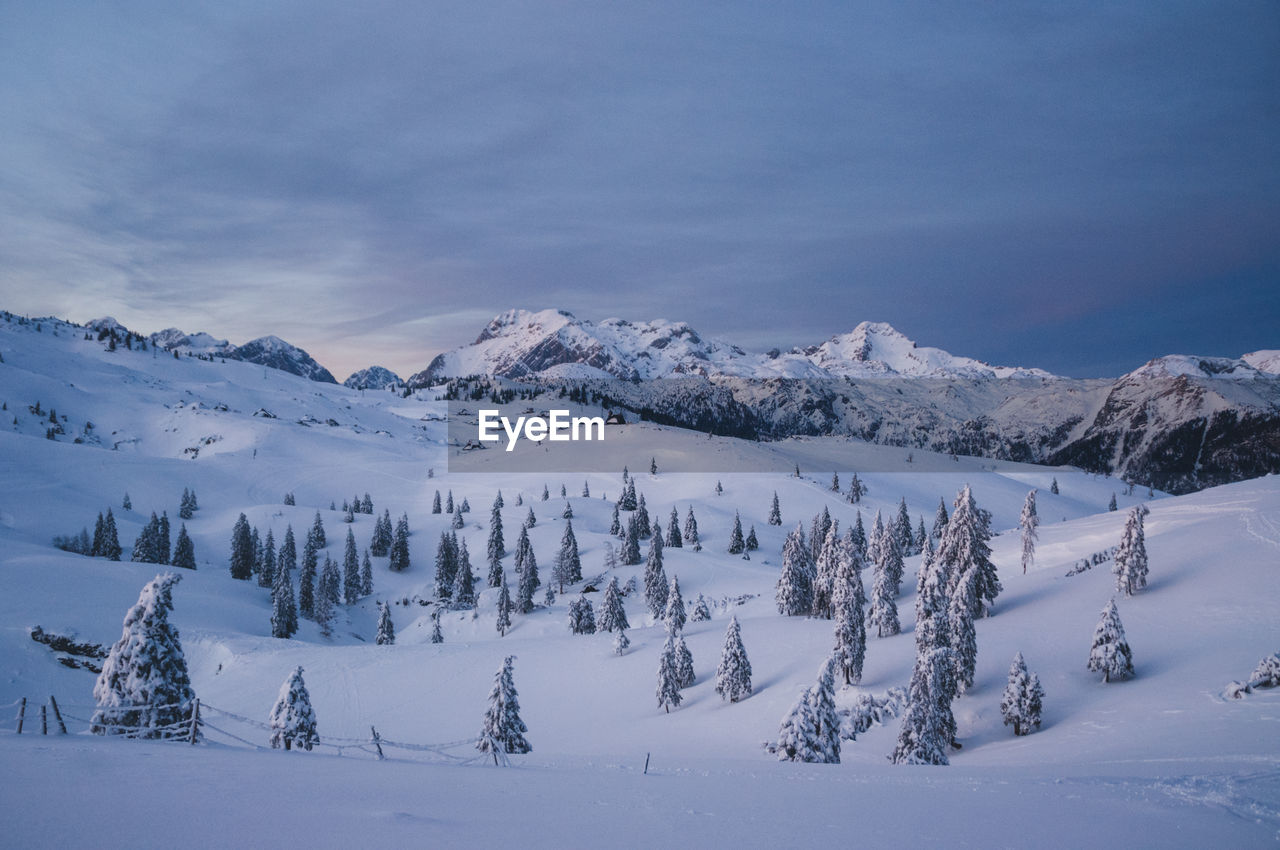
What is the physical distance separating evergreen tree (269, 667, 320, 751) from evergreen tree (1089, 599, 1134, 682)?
39.3m

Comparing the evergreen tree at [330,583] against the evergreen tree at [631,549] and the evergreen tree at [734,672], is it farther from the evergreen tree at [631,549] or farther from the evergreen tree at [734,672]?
the evergreen tree at [734,672]

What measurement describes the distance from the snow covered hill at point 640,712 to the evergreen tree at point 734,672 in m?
0.78

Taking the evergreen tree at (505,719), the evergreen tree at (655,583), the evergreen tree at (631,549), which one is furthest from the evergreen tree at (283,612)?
the evergreen tree at (505,719)

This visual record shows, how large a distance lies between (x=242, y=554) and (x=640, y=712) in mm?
84188

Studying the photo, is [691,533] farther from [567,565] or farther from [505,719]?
[505,719]

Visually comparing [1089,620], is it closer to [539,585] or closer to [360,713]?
[360,713]

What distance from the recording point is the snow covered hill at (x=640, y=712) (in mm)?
10102

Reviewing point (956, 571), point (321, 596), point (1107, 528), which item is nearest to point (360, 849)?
point (956, 571)

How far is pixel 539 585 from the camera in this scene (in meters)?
99.9

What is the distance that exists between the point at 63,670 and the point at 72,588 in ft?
59.2

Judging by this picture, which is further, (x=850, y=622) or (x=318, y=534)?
(x=318, y=534)

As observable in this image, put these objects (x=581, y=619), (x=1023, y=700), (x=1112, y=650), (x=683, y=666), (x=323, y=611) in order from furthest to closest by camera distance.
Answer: (x=323, y=611) < (x=581, y=619) < (x=683, y=666) < (x=1112, y=650) < (x=1023, y=700)

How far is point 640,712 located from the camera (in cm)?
4541

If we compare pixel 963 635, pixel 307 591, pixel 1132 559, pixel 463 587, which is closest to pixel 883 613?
pixel 963 635
